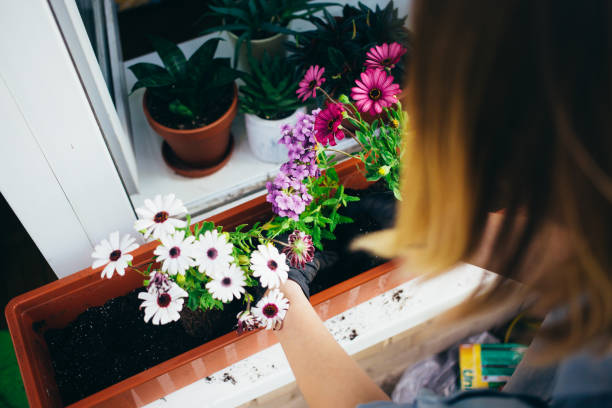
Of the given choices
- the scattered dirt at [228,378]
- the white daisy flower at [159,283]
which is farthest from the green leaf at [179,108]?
the scattered dirt at [228,378]

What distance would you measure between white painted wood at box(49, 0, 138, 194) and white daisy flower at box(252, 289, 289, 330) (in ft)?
1.48

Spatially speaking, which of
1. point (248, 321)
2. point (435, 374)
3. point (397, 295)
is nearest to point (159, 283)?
point (248, 321)

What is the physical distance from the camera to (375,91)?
72 centimetres

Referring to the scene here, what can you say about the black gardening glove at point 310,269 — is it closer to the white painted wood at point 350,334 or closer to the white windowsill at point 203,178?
the white painted wood at point 350,334

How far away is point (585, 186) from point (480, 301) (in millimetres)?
244

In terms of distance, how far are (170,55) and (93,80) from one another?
28 cm

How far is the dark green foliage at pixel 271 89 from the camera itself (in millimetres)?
1024

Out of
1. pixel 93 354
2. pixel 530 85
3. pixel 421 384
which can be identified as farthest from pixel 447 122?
pixel 421 384

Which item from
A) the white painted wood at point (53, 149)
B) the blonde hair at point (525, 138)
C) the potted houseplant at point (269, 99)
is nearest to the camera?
the blonde hair at point (525, 138)

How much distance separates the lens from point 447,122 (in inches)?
15.9

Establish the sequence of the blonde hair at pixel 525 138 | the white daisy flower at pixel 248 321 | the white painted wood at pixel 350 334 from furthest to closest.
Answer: the white painted wood at pixel 350 334, the white daisy flower at pixel 248 321, the blonde hair at pixel 525 138

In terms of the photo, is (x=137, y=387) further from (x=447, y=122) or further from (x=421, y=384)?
(x=421, y=384)

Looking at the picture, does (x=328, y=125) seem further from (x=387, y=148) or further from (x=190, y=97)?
(x=190, y=97)

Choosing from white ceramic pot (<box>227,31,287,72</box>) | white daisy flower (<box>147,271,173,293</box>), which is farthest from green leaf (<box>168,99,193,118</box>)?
white daisy flower (<box>147,271,173,293</box>)
